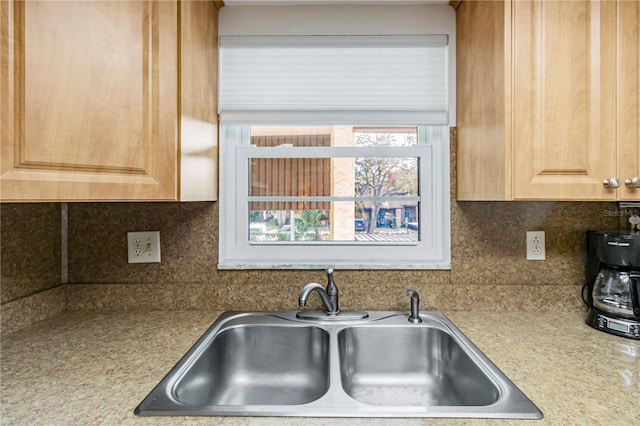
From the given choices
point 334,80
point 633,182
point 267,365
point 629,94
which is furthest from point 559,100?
point 267,365

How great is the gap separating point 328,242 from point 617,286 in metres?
1.03

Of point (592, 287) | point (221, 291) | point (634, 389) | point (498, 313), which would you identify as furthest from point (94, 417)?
point (592, 287)

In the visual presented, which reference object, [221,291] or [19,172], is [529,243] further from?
[19,172]

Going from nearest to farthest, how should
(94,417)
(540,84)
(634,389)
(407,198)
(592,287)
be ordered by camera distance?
1. (94,417)
2. (634,389)
3. (540,84)
4. (592,287)
5. (407,198)

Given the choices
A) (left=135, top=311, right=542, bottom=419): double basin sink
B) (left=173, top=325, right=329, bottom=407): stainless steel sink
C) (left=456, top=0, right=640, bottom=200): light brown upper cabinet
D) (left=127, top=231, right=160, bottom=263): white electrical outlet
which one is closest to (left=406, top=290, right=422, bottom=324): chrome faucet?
(left=135, top=311, right=542, bottom=419): double basin sink

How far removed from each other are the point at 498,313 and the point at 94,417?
4.40 ft

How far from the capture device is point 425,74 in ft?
4.51

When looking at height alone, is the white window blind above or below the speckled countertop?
above

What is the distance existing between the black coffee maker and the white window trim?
0.52 m

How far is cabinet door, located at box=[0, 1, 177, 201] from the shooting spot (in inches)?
30.9

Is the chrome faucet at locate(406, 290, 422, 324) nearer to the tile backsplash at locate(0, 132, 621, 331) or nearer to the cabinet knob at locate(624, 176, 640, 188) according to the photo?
the tile backsplash at locate(0, 132, 621, 331)

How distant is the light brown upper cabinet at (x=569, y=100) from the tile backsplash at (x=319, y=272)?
0.34m

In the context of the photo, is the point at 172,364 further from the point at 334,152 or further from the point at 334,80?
the point at 334,80

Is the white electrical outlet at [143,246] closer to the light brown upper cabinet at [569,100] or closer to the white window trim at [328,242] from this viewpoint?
the white window trim at [328,242]
